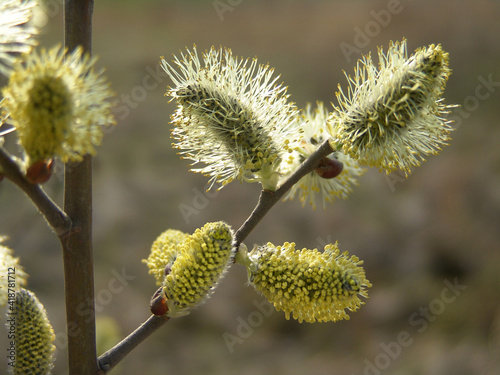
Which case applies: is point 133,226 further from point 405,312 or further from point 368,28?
point 368,28

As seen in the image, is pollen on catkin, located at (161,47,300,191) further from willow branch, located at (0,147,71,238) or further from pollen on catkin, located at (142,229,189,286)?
willow branch, located at (0,147,71,238)

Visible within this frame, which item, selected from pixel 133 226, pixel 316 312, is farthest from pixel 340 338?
pixel 316 312

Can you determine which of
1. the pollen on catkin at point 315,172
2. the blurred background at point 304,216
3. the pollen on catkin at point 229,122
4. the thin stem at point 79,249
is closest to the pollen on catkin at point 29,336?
the thin stem at point 79,249

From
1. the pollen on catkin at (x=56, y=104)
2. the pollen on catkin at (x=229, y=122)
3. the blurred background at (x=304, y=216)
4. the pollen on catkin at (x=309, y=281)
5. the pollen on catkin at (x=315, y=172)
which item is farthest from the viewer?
the blurred background at (x=304, y=216)

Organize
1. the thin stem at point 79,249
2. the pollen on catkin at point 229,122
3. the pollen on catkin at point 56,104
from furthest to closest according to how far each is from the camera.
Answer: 1. the pollen on catkin at point 229,122
2. the thin stem at point 79,249
3. the pollen on catkin at point 56,104

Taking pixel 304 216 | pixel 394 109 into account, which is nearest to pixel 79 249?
pixel 394 109

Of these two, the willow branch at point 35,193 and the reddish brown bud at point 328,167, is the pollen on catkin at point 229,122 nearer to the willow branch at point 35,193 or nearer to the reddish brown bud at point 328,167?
the reddish brown bud at point 328,167

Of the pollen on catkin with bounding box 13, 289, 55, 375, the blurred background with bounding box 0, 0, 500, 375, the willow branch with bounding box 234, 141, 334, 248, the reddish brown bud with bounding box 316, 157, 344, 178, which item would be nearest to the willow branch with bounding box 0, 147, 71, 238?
the pollen on catkin with bounding box 13, 289, 55, 375
